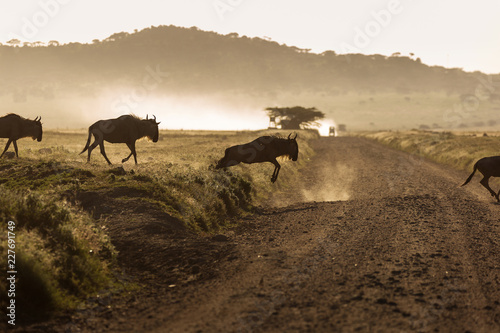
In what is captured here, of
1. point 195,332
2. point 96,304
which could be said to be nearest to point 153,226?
point 96,304

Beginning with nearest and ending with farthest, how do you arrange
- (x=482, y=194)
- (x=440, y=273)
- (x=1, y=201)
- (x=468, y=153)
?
1. (x=440, y=273)
2. (x=1, y=201)
3. (x=482, y=194)
4. (x=468, y=153)

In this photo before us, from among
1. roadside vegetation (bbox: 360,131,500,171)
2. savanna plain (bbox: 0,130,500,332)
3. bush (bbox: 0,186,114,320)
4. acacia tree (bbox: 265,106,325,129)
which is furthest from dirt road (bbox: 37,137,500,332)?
acacia tree (bbox: 265,106,325,129)

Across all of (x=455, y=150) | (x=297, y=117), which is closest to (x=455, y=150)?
(x=455, y=150)

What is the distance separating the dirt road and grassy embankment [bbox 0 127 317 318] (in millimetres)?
623

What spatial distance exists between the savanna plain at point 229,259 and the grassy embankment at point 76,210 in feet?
0.11

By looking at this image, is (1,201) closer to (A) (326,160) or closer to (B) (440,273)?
(B) (440,273)

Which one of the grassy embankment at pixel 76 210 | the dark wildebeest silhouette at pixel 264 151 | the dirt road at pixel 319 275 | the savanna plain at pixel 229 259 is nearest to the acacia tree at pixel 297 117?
the grassy embankment at pixel 76 210

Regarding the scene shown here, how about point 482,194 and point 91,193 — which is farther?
point 482,194

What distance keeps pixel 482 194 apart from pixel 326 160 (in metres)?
18.4

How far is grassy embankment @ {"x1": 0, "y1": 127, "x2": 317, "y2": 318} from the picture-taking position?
750 cm

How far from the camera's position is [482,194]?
21094 millimetres

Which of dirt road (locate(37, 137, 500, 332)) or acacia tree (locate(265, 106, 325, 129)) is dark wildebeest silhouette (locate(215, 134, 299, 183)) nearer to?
dirt road (locate(37, 137, 500, 332))

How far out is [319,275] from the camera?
850cm

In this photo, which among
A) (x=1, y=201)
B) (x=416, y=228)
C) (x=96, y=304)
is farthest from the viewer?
(x=416, y=228)
